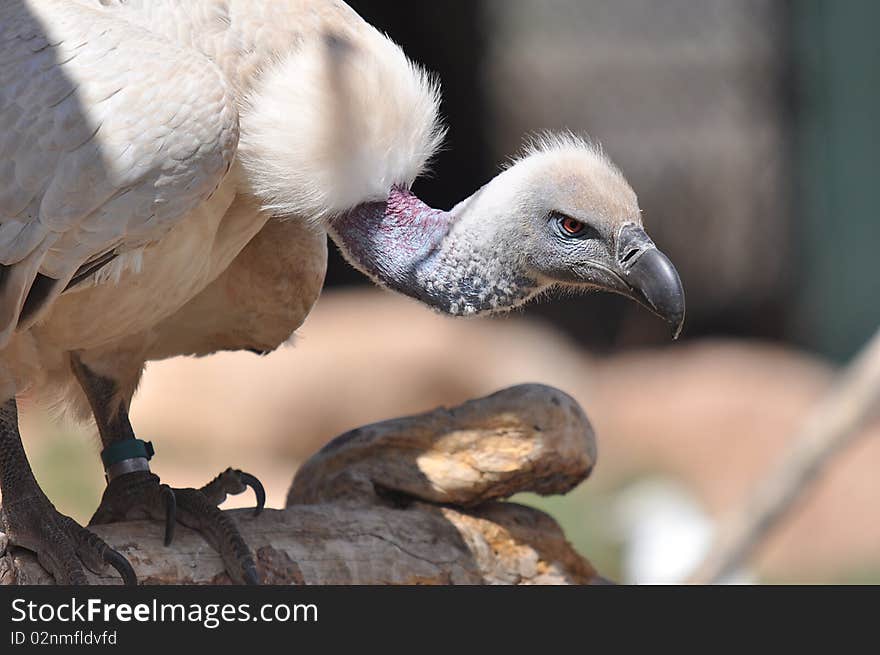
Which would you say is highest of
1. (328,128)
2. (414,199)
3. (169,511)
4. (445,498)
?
(328,128)

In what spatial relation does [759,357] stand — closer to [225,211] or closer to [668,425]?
[668,425]

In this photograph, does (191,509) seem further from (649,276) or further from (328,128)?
(649,276)

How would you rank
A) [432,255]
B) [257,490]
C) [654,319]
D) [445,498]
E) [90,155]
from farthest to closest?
[654,319] < [445,498] < [257,490] < [432,255] < [90,155]

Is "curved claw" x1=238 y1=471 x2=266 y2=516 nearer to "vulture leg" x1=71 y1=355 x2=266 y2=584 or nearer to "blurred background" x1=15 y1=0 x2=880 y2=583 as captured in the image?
"vulture leg" x1=71 y1=355 x2=266 y2=584

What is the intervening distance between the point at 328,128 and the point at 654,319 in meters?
7.78

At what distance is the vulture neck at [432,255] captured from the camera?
3781 millimetres

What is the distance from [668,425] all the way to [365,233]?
6109 millimetres

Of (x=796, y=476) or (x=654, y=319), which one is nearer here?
(x=796, y=476)

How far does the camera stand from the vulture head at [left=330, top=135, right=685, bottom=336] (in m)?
3.60

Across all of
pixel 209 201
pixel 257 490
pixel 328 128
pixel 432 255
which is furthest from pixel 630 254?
pixel 257 490

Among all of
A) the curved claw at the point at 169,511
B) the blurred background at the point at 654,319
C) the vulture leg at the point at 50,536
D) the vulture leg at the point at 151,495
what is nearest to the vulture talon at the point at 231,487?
the vulture leg at the point at 151,495

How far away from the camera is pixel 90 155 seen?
131 inches

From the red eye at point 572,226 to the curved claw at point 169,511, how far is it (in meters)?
1.36
